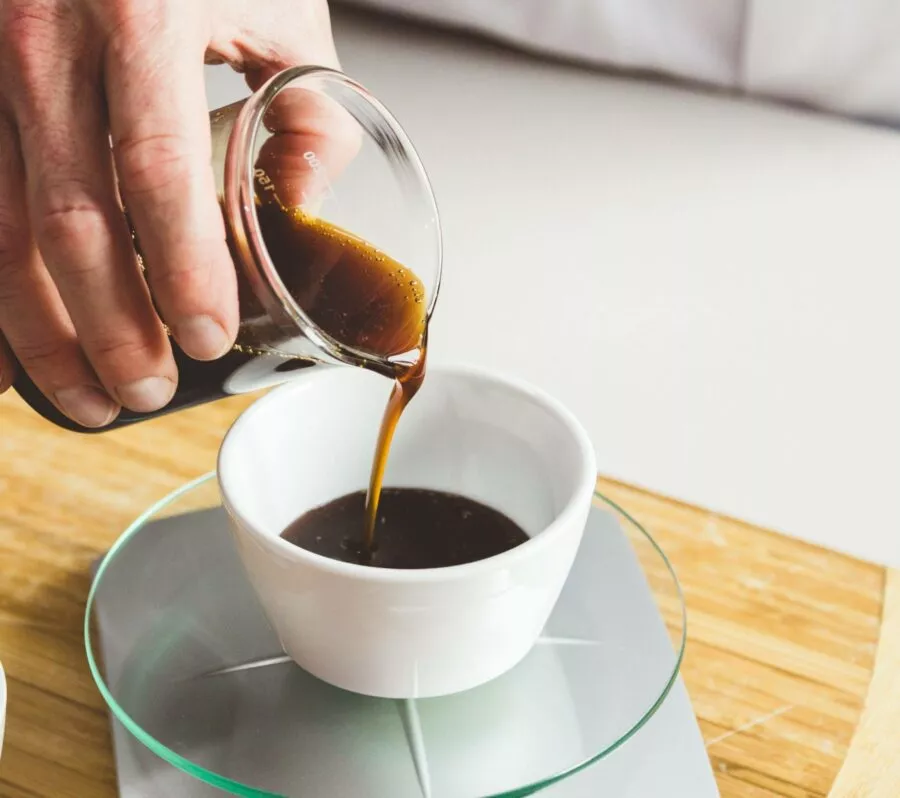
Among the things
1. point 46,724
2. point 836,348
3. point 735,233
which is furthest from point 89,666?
point 735,233

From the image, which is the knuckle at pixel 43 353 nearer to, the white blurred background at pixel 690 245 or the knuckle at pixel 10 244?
the knuckle at pixel 10 244

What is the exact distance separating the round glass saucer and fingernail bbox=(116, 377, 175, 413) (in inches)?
5.5

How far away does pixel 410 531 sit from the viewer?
0.65 metres

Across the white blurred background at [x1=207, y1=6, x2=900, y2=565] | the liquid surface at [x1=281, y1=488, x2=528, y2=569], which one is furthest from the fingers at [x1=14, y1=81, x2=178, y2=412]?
the white blurred background at [x1=207, y1=6, x2=900, y2=565]

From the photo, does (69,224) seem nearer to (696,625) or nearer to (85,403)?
(85,403)

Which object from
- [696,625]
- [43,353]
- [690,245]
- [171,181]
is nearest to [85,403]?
[43,353]

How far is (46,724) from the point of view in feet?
1.94

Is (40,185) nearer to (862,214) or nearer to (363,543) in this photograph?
(363,543)

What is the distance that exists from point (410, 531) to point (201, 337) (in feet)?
0.63

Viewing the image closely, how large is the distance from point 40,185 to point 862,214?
1.12 meters

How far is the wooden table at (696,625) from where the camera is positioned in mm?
587

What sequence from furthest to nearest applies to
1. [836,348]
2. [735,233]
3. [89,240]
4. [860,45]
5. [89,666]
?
[860,45], [735,233], [836,348], [89,666], [89,240]

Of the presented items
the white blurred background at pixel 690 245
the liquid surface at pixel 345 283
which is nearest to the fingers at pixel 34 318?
the liquid surface at pixel 345 283

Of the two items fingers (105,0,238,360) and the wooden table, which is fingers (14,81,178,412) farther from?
the wooden table
